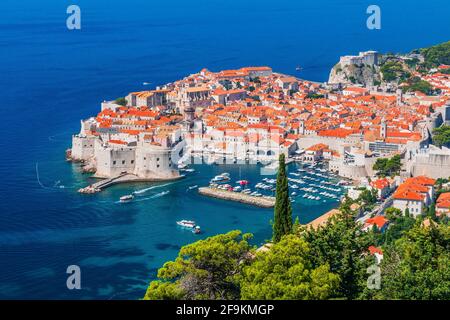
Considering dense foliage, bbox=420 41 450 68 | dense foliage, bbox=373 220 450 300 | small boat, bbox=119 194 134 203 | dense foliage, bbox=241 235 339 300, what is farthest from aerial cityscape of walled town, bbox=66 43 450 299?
dense foliage, bbox=241 235 339 300

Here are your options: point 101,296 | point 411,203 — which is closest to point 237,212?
point 411,203

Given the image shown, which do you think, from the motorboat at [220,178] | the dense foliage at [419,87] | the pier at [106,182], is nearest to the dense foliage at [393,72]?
the dense foliage at [419,87]

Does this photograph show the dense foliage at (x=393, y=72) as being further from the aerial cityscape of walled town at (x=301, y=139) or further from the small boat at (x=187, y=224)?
the small boat at (x=187, y=224)

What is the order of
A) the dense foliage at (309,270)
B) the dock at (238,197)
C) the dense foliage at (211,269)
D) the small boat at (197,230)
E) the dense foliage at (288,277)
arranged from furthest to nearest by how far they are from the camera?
the dock at (238,197), the small boat at (197,230), the dense foliage at (211,269), the dense foliage at (309,270), the dense foliage at (288,277)

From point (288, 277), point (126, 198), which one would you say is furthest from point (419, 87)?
point (288, 277)
